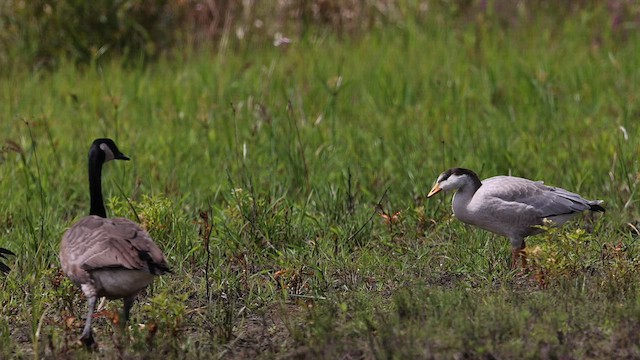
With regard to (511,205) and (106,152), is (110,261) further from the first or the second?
(511,205)

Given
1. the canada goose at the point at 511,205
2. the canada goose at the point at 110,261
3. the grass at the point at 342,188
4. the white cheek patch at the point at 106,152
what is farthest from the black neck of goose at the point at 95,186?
the canada goose at the point at 511,205

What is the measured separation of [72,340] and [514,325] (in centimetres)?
219

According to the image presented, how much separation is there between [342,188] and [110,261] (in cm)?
273

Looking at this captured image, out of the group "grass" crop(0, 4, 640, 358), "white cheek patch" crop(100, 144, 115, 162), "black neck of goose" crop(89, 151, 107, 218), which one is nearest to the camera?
"grass" crop(0, 4, 640, 358)

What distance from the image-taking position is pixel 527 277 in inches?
245

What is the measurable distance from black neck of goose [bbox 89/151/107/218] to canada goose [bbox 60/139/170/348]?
22.5 inches

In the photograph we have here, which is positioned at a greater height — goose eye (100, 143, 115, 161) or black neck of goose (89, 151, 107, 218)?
goose eye (100, 143, 115, 161)

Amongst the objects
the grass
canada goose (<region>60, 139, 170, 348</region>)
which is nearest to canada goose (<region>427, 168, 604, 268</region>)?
the grass

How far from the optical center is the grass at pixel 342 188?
5293mm

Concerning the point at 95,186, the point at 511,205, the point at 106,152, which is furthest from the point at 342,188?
the point at 95,186

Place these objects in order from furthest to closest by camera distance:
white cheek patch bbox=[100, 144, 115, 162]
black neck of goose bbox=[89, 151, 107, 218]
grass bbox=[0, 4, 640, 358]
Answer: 1. white cheek patch bbox=[100, 144, 115, 162]
2. black neck of goose bbox=[89, 151, 107, 218]
3. grass bbox=[0, 4, 640, 358]

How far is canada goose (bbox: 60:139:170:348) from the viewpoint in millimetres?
5305

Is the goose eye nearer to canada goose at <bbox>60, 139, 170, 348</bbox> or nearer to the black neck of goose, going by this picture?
the black neck of goose

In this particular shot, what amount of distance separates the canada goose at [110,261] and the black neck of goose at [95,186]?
0.57m
